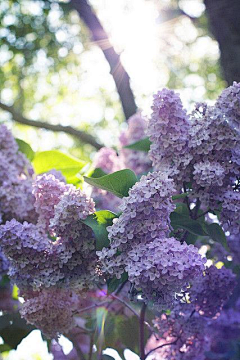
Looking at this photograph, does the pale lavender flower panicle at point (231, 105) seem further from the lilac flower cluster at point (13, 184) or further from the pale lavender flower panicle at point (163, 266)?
the lilac flower cluster at point (13, 184)

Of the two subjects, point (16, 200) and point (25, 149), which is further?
point (25, 149)

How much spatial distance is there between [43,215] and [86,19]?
2.36m

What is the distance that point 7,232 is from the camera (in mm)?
1170

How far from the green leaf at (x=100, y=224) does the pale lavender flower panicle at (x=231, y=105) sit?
336mm

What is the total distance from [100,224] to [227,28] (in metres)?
1.28

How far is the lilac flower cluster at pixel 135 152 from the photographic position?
2008mm

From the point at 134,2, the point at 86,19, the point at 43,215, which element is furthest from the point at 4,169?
the point at 134,2

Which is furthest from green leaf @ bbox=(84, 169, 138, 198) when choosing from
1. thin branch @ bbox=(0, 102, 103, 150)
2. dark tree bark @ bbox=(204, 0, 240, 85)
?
thin branch @ bbox=(0, 102, 103, 150)

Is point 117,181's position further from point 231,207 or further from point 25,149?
point 25,149

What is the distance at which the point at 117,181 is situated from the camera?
48.9 inches

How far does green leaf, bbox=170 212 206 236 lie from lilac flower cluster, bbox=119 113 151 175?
71 cm

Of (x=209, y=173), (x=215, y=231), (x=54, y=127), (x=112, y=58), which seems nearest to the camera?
(x=209, y=173)

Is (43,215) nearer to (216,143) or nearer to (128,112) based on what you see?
(216,143)

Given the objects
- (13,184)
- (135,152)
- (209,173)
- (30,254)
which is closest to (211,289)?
(209,173)
